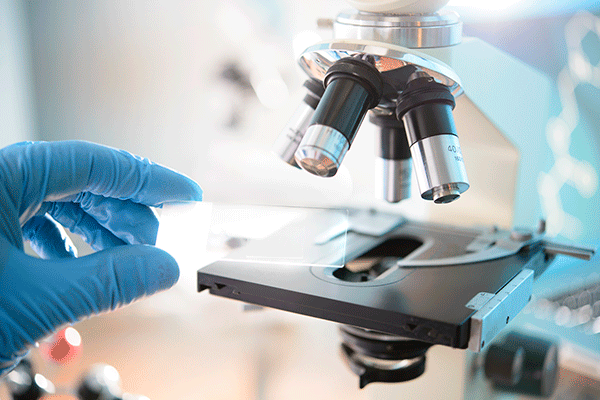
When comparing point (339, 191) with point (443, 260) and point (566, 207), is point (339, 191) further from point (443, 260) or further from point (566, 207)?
point (566, 207)

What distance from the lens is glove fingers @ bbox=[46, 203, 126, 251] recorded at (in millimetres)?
836

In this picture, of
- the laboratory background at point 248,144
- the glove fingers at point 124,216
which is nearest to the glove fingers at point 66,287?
the glove fingers at point 124,216

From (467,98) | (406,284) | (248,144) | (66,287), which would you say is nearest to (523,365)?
(406,284)

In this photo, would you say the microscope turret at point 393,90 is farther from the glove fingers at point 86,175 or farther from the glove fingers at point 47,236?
the glove fingers at point 47,236

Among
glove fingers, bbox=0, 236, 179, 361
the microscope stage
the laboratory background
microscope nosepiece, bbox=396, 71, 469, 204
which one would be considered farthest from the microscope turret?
the laboratory background

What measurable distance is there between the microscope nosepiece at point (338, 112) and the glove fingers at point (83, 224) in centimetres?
41

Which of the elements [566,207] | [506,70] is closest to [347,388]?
[566,207]

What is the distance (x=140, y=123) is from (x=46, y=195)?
1.06m

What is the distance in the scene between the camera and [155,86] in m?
1.63

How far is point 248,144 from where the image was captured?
5.15 ft

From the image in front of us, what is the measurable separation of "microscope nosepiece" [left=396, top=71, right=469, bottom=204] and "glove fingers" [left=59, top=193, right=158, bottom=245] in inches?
17.2

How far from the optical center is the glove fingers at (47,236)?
82cm

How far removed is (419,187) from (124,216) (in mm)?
466

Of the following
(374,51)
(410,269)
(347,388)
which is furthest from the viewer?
(347,388)
